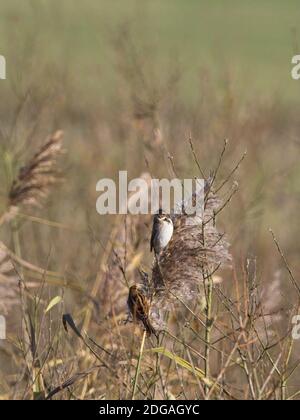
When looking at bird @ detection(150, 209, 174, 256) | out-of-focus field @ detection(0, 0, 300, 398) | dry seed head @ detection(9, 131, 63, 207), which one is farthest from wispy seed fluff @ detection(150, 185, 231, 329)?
out-of-focus field @ detection(0, 0, 300, 398)

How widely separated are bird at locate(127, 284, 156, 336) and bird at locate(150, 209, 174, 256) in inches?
7.0

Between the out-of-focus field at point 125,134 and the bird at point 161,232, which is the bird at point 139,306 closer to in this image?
the bird at point 161,232

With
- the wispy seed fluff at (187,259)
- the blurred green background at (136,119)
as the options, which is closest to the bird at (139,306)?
the wispy seed fluff at (187,259)

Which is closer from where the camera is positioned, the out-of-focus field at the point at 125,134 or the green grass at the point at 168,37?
the out-of-focus field at the point at 125,134

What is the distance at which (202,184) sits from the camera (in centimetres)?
403

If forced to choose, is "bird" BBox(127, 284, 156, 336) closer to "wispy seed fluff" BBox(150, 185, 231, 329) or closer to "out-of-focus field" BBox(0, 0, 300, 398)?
"wispy seed fluff" BBox(150, 185, 231, 329)

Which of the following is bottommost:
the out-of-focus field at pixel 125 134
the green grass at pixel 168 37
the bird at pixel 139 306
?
the bird at pixel 139 306

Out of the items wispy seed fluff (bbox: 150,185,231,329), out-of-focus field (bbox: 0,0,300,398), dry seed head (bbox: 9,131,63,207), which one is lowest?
wispy seed fluff (bbox: 150,185,231,329)

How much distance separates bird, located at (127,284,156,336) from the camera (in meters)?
3.93

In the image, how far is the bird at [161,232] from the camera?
3949 mm

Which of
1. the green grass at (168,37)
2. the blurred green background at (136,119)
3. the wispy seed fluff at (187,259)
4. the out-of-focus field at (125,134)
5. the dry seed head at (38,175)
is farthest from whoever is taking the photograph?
the green grass at (168,37)

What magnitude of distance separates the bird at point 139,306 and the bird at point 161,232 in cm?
18

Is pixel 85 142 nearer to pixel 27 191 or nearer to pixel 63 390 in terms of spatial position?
pixel 27 191
